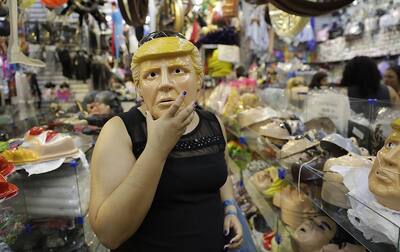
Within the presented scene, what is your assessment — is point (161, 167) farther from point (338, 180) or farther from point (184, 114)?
point (338, 180)

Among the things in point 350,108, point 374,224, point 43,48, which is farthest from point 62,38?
point 374,224

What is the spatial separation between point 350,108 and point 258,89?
1748mm

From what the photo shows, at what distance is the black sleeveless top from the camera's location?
1.07 meters

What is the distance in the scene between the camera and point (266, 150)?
2.16 meters

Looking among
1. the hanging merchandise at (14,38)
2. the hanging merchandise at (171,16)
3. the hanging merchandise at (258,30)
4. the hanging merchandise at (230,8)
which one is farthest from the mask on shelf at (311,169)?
the hanging merchandise at (258,30)

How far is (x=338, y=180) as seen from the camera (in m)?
1.27

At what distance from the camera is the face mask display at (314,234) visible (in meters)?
1.48

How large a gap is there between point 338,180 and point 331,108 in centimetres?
88

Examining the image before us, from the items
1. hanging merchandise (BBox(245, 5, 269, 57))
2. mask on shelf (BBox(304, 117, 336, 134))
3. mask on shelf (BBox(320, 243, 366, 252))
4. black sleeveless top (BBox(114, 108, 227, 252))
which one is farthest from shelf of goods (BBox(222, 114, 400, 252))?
hanging merchandise (BBox(245, 5, 269, 57))

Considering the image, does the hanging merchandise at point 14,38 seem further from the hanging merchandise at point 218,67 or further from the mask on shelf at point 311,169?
the hanging merchandise at point 218,67

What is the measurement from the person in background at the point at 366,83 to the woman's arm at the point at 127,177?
2748 millimetres

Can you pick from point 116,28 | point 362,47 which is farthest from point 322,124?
point 362,47

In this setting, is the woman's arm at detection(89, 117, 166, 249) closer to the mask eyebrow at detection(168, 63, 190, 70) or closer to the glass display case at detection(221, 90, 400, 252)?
the mask eyebrow at detection(168, 63, 190, 70)

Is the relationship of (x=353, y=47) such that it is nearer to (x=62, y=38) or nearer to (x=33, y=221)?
(x=62, y=38)
